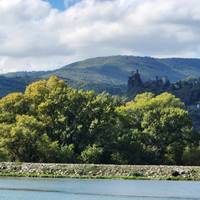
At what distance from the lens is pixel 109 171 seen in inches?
3214

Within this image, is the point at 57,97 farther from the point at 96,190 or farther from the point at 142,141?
the point at 96,190

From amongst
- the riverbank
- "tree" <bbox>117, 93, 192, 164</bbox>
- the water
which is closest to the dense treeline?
"tree" <bbox>117, 93, 192, 164</bbox>

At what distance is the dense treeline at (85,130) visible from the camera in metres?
95.7

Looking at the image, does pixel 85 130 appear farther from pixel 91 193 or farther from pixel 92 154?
pixel 91 193

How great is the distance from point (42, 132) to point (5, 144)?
790cm

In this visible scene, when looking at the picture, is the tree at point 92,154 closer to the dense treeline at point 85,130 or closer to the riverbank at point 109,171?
the dense treeline at point 85,130

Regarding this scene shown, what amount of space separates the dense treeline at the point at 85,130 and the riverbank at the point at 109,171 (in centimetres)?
1103

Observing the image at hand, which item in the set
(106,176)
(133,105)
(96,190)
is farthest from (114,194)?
(133,105)

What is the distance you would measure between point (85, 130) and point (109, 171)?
22.9m

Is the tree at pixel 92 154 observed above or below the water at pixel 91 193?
below

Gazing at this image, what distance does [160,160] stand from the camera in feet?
351

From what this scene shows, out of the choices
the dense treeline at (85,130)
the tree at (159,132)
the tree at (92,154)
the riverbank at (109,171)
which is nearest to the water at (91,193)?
the riverbank at (109,171)

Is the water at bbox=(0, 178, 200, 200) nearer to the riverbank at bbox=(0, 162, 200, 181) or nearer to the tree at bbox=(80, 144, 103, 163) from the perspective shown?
the riverbank at bbox=(0, 162, 200, 181)

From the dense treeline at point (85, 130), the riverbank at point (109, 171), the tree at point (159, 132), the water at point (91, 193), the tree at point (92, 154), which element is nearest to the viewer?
the water at point (91, 193)
